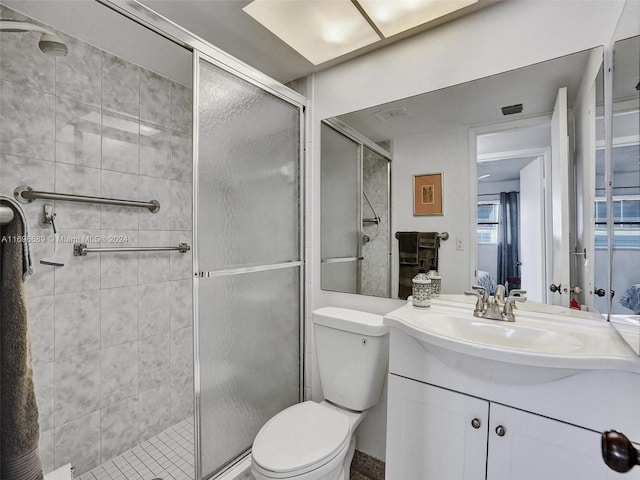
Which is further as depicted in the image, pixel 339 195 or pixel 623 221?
pixel 339 195

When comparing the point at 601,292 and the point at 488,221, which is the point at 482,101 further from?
the point at 601,292

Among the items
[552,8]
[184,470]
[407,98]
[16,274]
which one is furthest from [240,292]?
[552,8]

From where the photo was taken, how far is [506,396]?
3.34 feet

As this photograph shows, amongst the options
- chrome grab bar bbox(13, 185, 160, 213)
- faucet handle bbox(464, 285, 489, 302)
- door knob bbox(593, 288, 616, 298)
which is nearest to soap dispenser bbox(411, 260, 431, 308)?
faucet handle bbox(464, 285, 489, 302)

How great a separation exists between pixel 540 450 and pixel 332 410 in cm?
84

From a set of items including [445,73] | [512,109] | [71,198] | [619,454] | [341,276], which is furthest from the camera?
[341,276]

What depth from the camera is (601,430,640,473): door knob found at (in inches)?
18.4

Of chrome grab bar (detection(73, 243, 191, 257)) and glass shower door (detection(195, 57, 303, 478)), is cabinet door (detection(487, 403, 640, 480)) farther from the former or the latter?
chrome grab bar (detection(73, 243, 191, 257))

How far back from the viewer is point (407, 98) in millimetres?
1563

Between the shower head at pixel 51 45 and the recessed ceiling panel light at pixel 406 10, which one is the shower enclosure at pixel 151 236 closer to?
the shower head at pixel 51 45

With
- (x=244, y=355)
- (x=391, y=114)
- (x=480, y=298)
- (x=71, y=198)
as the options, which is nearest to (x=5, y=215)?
(x=244, y=355)

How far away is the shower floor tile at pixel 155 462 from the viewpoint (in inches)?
66.2

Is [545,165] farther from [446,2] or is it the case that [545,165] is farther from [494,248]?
[446,2]

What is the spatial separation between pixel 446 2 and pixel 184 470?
2.67 m
